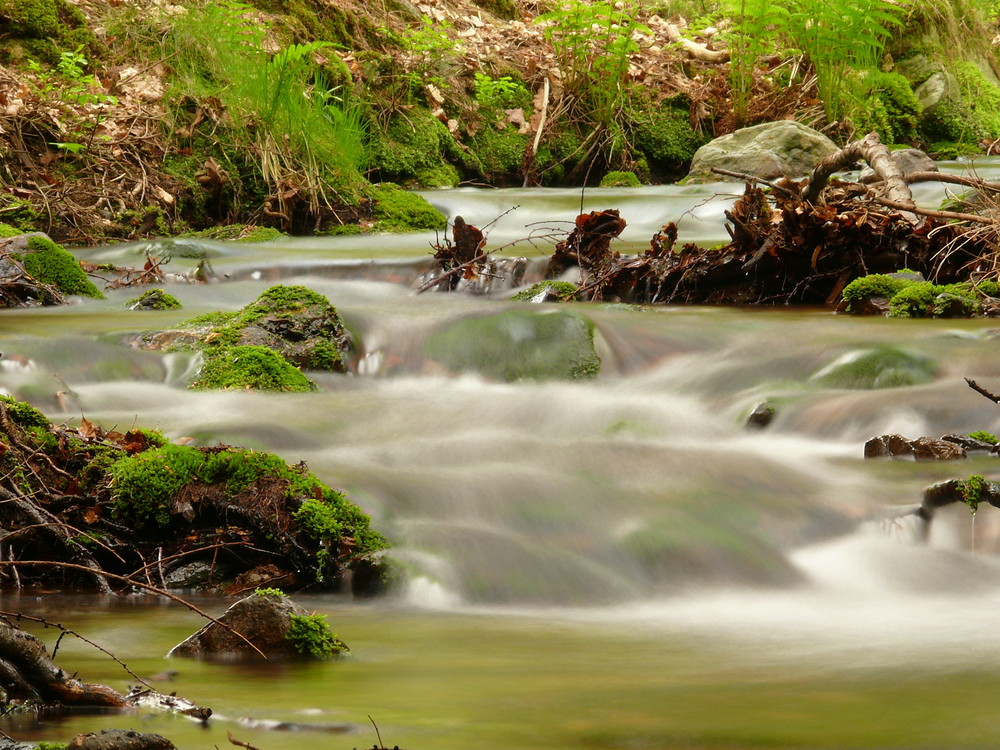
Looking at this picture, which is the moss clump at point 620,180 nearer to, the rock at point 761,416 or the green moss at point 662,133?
the green moss at point 662,133

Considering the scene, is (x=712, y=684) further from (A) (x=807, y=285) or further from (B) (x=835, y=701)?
(A) (x=807, y=285)

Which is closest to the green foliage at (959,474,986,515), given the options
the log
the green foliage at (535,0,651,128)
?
the log

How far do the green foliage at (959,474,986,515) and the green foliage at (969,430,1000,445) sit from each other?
1.81 ft

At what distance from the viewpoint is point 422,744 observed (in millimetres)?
1850

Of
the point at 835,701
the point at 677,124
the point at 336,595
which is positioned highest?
the point at 677,124

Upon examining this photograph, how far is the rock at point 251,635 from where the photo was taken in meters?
2.41

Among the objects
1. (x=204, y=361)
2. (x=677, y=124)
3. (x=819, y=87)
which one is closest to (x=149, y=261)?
(x=204, y=361)

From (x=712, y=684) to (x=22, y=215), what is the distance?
8.25 m

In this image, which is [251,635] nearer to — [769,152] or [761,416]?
[761,416]

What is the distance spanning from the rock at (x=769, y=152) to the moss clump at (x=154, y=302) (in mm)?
6695

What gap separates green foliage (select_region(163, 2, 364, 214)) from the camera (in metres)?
9.77

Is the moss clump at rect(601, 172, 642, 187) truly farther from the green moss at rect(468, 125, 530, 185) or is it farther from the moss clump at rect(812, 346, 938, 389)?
the moss clump at rect(812, 346, 938, 389)

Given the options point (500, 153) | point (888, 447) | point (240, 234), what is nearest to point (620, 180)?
point (500, 153)

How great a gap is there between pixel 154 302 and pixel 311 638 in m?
5.03
